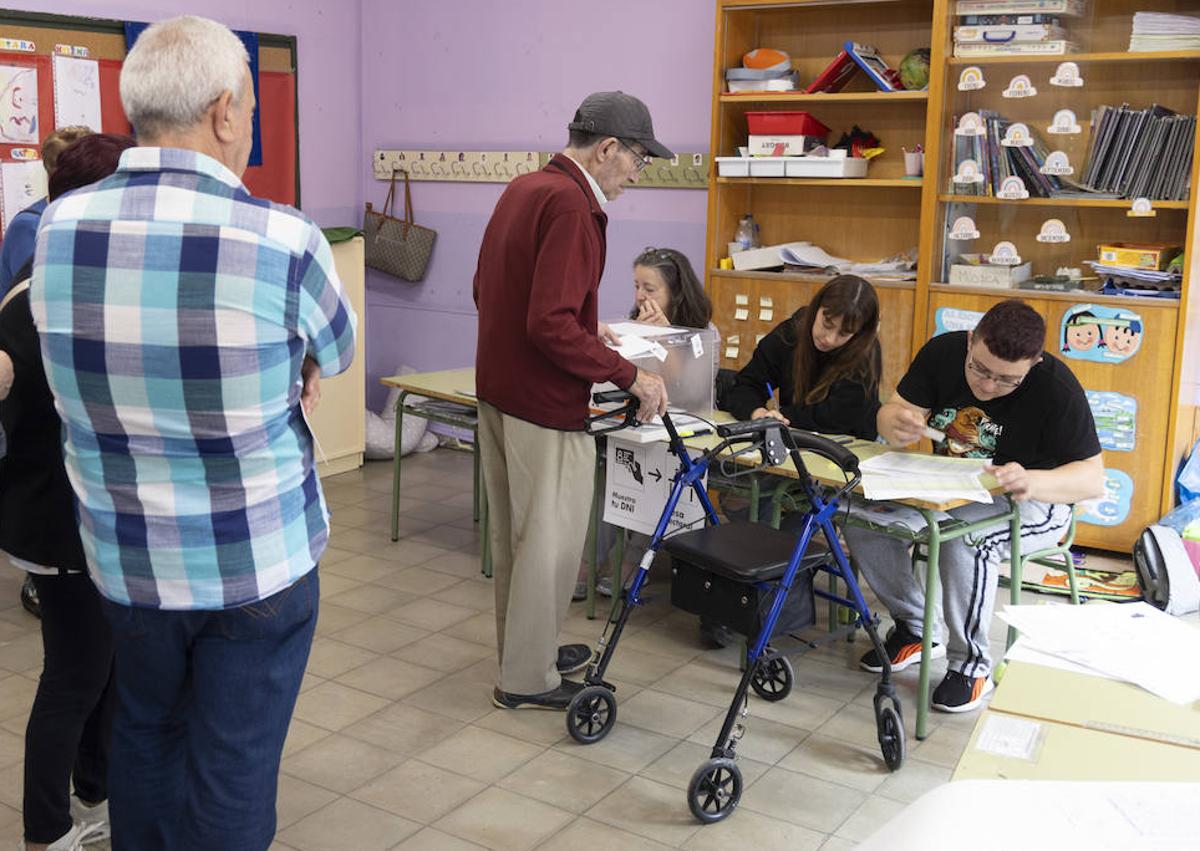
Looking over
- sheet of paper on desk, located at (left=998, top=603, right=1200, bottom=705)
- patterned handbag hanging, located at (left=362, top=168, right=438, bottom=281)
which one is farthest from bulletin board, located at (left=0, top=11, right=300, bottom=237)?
sheet of paper on desk, located at (left=998, top=603, right=1200, bottom=705)

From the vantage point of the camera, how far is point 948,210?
16.1 ft

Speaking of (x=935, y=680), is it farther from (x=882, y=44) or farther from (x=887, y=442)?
(x=882, y=44)

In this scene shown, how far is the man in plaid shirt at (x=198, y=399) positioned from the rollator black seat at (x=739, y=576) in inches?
50.4

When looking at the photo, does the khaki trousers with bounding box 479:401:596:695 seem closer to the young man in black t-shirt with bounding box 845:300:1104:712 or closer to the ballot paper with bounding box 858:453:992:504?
the ballot paper with bounding box 858:453:992:504

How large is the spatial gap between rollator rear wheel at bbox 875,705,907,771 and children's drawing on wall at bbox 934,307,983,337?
A: 7.16 feet

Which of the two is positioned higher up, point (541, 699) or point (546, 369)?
point (546, 369)

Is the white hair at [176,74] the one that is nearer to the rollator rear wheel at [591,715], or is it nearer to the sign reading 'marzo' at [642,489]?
the rollator rear wheel at [591,715]

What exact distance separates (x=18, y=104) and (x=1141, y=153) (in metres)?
4.34

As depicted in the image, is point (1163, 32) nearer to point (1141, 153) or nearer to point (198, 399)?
point (1141, 153)

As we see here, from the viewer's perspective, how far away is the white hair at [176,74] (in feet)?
5.15

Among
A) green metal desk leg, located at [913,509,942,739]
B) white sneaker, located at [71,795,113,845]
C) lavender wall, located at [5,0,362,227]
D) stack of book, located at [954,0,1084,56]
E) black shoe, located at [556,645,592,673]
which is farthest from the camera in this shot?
lavender wall, located at [5,0,362,227]

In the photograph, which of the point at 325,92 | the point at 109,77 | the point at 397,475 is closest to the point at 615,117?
the point at 397,475

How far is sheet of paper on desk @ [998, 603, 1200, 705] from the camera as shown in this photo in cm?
173

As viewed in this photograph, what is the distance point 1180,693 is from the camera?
1684 mm
